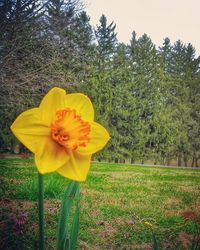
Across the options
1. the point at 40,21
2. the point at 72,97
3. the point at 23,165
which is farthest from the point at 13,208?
the point at 72,97

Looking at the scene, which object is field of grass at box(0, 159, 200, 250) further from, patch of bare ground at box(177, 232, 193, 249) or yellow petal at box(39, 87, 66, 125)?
yellow petal at box(39, 87, 66, 125)

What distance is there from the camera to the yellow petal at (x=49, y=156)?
9.9 inches

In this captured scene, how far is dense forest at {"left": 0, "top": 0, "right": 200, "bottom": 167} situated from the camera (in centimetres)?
130

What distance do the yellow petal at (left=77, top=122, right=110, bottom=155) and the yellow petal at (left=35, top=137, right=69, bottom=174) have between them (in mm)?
13

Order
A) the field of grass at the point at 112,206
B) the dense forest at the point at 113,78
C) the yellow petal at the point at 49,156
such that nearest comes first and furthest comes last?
1. the yellow petal at the point at 49,156
2. the field of grass at the point at 112,206
3. the dense forest at the point at 113,78

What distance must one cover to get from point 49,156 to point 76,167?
21mm

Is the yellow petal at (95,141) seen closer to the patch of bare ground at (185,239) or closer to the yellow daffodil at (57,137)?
the yellow daffodil at (57,137)

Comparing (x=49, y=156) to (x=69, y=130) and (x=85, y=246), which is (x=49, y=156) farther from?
(x=85, y=246)

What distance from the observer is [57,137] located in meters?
0.26

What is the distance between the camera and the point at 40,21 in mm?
1381

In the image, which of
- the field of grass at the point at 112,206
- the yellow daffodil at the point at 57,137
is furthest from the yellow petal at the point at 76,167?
the field of grass at the point at 112,206

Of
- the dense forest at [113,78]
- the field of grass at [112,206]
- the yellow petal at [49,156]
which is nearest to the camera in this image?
the yellow petal at [49,156]

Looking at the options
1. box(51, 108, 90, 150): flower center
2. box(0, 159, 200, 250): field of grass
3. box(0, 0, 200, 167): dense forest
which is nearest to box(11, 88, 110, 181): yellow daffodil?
box(51, 108, 90, 150): flower center

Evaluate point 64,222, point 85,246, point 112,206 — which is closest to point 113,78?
point 112,206
